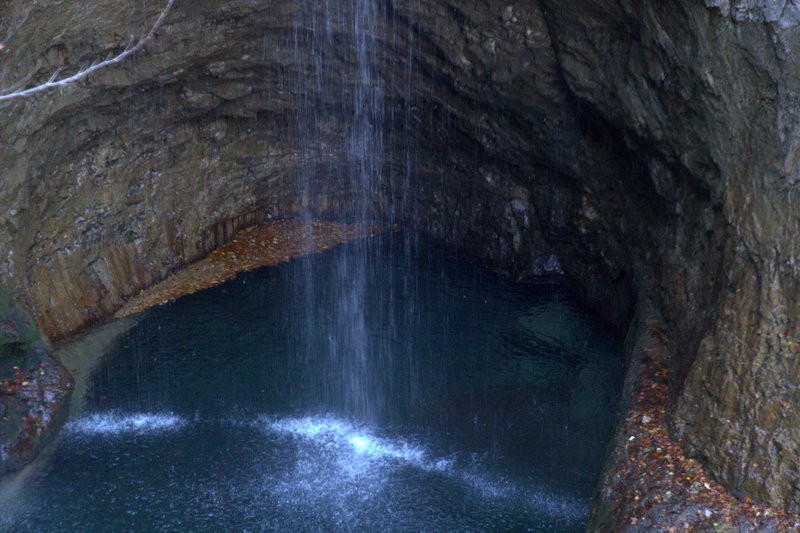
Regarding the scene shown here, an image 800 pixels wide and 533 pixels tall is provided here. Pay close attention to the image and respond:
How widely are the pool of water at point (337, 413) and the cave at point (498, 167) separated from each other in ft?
3.25

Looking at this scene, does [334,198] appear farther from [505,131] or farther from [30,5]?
[30,5]

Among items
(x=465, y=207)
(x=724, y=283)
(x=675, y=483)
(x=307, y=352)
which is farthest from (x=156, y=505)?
(x=465, y=207)

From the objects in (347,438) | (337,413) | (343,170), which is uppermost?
(343,170)

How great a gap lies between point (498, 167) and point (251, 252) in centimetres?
635

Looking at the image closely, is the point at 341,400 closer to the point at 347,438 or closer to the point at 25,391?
the point at 347,438

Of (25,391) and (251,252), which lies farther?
(251,252)

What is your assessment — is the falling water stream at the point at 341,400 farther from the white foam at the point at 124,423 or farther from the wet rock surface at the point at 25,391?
the wet rock surface at the point at 25,391

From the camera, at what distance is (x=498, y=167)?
1875 centimetres

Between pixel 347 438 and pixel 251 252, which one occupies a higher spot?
pixel 251 252

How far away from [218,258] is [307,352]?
490cm

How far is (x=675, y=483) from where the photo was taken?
32.4ft

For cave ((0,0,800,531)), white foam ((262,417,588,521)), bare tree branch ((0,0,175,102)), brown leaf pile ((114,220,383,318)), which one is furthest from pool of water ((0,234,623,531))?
bare tree branch ((0,0,175,102))

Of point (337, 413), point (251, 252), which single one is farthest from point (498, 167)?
point (337, 413)

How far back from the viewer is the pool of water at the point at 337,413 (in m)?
11.4
